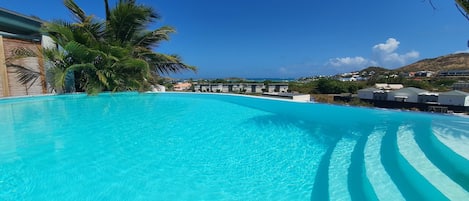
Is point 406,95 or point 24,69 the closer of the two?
point 24,69

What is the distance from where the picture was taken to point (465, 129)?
352 centimetres

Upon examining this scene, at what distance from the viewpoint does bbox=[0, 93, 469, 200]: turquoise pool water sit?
1941 mm

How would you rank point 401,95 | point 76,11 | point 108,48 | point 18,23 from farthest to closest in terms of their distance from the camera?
point 401,95 → point 18,23 → point 76,11 → point 108,48

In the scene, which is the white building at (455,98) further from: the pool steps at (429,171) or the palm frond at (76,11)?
the palm frond at (76,11)

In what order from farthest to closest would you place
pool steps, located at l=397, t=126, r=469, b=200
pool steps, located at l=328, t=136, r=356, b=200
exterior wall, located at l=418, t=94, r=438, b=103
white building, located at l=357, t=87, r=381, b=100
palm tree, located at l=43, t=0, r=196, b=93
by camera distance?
white building, located at l=357, t=87, r=381, b=100
exterior wall, located at l=418, t=94, r=438, b=103
palm tree, located at l=43, t=0, r=196, b=93
pool steps, located at l=328, t=136, r=356, b=200
pool steps, located at l=397, t=126, r=469, b=200

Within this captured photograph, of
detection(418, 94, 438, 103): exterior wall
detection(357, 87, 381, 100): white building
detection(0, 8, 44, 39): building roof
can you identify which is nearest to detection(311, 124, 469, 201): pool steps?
detection(0, 8, 44, 39): building roof

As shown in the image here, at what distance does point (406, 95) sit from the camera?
55.8 feet

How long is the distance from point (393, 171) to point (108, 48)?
9.29m

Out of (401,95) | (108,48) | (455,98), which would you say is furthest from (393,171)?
(401,95)

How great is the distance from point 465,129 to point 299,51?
27.5 metres

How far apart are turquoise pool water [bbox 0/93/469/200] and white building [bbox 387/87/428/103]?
15170 millimetres

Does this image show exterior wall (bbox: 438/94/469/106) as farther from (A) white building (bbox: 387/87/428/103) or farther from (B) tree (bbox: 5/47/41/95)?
(B) tree (bbox: 5/47/41/95)

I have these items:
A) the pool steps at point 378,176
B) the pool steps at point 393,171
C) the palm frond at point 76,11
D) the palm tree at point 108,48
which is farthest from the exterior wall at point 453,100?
the palm frond at point 76,11

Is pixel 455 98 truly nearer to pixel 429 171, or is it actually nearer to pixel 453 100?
pixel 453 100
